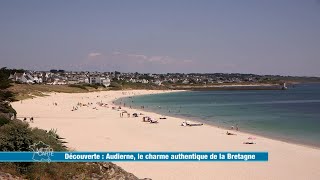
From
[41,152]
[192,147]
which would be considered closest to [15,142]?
[41,152]

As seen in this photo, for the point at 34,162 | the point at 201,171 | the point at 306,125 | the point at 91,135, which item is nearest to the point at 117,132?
the point at 91,135

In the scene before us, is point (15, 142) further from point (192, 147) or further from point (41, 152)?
point (192, 147)

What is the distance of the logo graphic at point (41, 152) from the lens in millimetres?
11640

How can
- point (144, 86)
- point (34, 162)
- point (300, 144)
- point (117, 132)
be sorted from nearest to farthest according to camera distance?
1. point (34, 162)
2. point (300, 144)
3. point (117, 132)
4. point (144, 86)

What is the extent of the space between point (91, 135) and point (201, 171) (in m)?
14.9

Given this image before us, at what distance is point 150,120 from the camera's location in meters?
44.9

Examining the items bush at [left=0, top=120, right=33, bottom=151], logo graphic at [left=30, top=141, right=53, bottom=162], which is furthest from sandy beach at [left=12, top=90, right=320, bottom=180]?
bush at [left=0, top=120, right=33, bottom=151]

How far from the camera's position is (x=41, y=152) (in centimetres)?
1196

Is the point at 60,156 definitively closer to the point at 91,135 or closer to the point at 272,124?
the point at 91,135

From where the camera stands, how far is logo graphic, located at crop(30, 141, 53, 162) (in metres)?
11.6

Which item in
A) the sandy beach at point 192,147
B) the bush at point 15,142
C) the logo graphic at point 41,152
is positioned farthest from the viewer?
the sandy beach at point 192,147

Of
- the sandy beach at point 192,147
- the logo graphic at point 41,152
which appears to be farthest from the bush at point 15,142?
the sandy beach at point 192,147

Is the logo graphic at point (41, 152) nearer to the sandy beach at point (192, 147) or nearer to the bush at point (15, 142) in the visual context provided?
the bush at point (15, 142)

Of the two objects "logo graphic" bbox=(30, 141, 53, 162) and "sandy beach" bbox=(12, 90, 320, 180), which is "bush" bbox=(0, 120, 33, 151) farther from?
"sandy beach" bbox=(12, 90, 320, 180)
